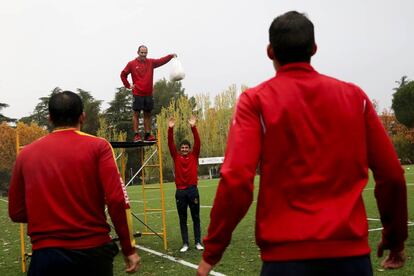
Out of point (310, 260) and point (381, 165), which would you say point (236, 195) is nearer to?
point (310, 260)

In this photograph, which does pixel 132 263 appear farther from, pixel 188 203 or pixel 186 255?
pixel 188 203

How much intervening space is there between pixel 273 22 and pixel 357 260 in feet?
3.94

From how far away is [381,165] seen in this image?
8.60ft

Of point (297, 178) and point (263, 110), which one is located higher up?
point (263, 110)

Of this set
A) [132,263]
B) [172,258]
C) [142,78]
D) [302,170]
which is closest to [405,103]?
[142,78]

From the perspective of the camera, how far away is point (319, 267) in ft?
7.96

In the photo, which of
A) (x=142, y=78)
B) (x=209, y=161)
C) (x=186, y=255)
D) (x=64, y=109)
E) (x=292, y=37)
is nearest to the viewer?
(x=292, y=37)

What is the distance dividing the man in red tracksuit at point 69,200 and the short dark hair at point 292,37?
1.60 meters

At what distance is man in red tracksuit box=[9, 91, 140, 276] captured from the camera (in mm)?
3617

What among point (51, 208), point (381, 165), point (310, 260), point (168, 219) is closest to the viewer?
point (310, 260)

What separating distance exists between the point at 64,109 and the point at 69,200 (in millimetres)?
676

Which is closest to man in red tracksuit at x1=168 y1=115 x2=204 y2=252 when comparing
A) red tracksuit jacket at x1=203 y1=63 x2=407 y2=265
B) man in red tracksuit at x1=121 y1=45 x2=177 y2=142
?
man in red tracksuit at x1=121 y1=45 x2=177 y2=142

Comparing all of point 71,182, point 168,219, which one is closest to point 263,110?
point 71,182

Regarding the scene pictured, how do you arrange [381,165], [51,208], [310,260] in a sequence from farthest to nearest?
[51,208] → [381,165] → [310,260]
